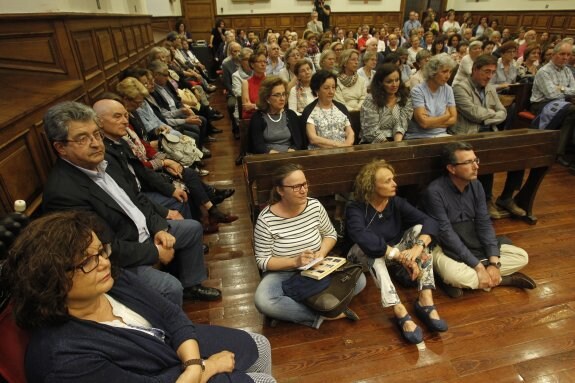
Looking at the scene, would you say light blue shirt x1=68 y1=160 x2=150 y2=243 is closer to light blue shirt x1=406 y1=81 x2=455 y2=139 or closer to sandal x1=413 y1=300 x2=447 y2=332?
sandal x1=413 y1=300 x2=447 y2=332

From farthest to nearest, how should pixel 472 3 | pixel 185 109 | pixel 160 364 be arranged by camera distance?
pixel 472 3 → pixel 185 109 → pixel 160 364

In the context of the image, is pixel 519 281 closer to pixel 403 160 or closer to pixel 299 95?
pixel 403 160

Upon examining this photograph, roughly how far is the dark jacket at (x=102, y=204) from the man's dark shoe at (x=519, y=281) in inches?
80.9

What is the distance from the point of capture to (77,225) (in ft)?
3.11

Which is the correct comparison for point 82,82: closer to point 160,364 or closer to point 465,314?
point 160,364

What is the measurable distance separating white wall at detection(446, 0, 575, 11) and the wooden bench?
29.8 feet

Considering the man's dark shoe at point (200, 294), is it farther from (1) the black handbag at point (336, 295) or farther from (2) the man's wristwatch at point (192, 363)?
(2) the man's wristwatch at point (192, 363)

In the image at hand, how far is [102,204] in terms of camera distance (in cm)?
155

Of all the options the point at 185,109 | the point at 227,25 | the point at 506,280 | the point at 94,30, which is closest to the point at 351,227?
the point at 506,280

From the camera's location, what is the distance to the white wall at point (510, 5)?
881 centimetres

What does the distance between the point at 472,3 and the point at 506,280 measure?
1286 centimetres

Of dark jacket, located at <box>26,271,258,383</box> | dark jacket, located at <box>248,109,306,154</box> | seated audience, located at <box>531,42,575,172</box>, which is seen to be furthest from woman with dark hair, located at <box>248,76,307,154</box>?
seated audience, located at <box>531,42,575,172</box>

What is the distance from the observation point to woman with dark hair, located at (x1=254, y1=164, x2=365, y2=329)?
1.79m

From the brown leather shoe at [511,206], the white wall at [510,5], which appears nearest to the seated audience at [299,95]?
the brown leather shoe at [511,206]
